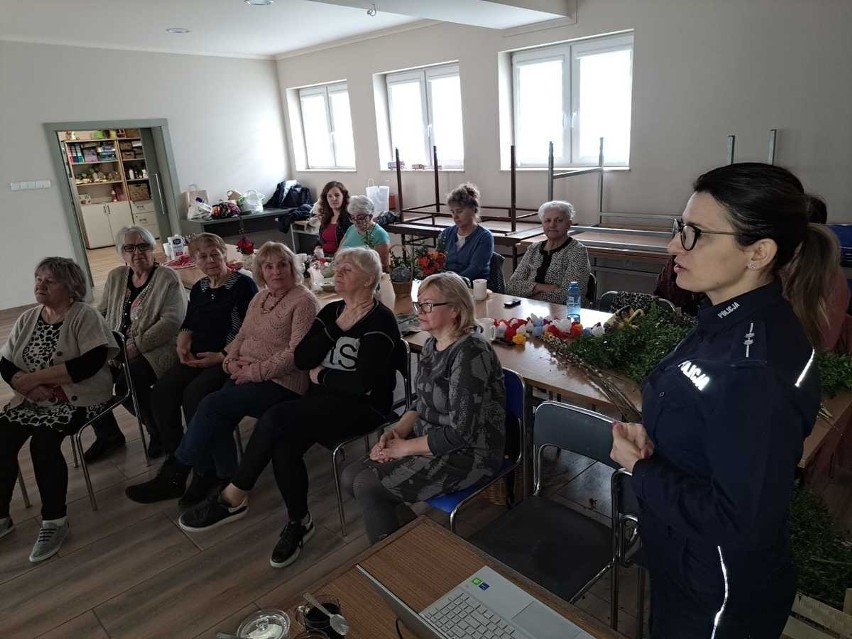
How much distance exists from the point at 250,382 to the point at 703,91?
406 centimetres

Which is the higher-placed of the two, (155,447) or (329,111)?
(329,111)

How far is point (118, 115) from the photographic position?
23.1 ft

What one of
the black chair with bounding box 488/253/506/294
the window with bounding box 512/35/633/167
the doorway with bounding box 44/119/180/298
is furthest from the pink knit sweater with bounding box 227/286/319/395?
the doorway with bounding box 44/119/180/298

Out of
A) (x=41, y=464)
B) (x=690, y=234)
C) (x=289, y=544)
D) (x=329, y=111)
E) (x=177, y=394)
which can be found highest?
(x=329, y=111)

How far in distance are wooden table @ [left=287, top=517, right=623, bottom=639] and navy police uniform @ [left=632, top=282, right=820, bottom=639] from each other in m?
0.19

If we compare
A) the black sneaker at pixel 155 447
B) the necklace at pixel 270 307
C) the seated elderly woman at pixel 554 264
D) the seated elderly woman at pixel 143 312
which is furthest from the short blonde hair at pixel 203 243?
the seated elderly woman at pixel 554 264

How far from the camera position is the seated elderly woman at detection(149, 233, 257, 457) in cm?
294

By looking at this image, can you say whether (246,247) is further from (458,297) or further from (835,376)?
(835,376)

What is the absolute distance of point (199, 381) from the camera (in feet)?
9.53

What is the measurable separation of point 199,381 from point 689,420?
97.6 inches

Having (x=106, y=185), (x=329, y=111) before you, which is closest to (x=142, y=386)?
(x=329, y=111)

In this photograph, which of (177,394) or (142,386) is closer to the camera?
(177,394)

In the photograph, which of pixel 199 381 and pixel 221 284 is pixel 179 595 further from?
pixel 221 284

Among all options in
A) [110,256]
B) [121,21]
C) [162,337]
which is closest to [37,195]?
[121,21]
